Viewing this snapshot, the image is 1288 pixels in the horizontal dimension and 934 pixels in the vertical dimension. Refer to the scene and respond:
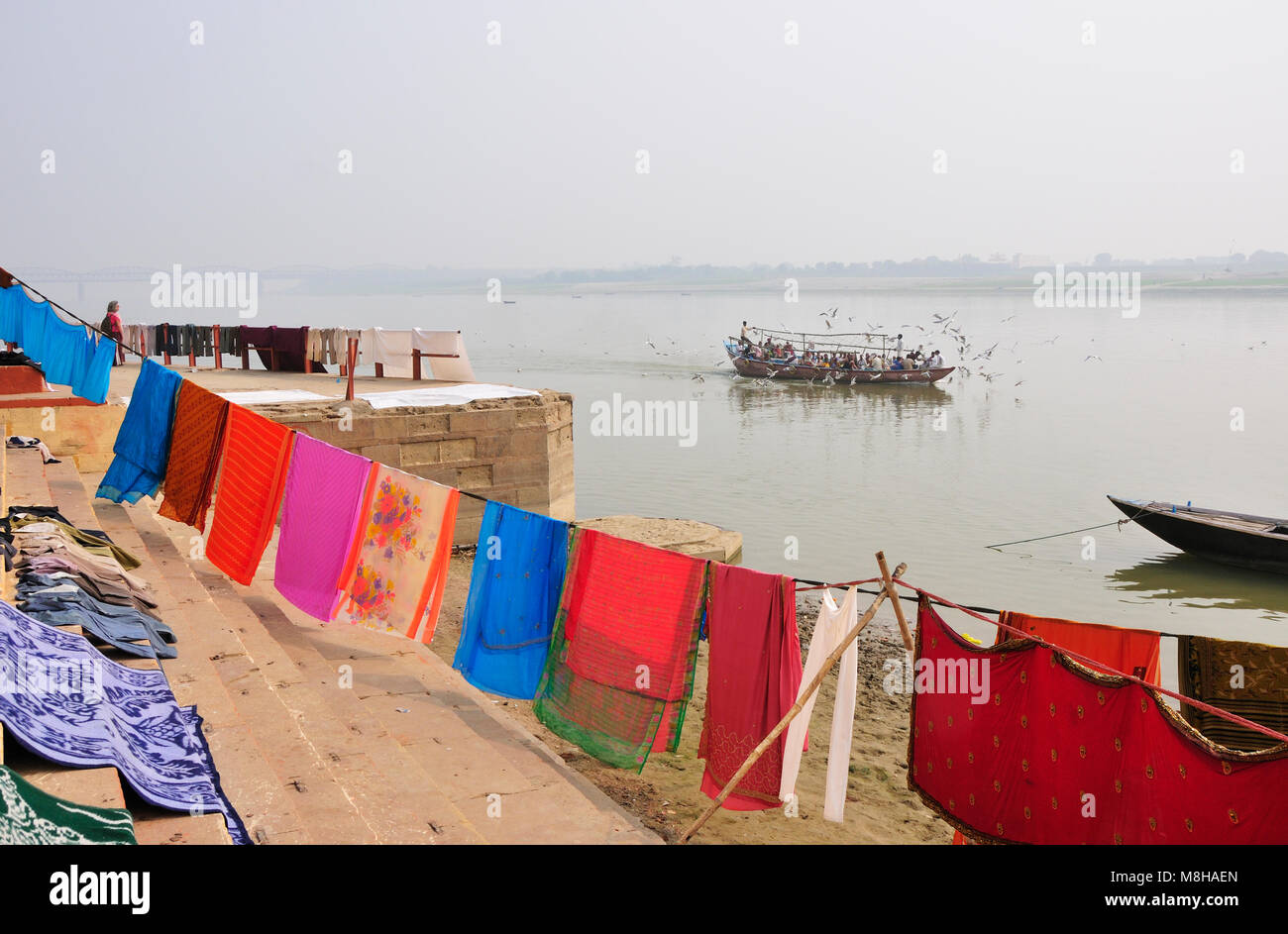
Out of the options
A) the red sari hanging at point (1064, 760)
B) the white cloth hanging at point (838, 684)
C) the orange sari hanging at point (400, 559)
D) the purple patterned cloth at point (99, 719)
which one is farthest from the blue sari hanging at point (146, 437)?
the red sari hanging at point (1064, 760)

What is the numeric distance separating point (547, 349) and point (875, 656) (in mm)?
64529

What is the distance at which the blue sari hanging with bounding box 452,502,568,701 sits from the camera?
731 centimetres

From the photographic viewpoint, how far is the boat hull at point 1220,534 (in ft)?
54.6

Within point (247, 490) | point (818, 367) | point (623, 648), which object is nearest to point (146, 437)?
point (247, 490)

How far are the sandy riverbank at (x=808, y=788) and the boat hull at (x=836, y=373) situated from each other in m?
37.3

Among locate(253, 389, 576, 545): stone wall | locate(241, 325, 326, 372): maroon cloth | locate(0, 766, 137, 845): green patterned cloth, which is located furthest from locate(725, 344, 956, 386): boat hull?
locate(0, 766, 137, 845): green patterned cloth

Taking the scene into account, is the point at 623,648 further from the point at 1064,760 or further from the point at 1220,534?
the point at 1220,534

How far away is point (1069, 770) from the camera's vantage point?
16.2 feet

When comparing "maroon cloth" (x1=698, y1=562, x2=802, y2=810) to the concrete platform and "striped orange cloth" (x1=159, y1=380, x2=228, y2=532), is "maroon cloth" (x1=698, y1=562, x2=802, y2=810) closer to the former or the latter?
the concrete platform

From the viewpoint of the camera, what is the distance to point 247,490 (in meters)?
9.10

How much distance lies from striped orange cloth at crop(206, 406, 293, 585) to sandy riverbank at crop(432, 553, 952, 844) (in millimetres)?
2621

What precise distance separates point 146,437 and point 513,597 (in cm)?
576

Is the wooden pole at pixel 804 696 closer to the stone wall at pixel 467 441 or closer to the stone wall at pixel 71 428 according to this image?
the stone wall at pixel 467 441
